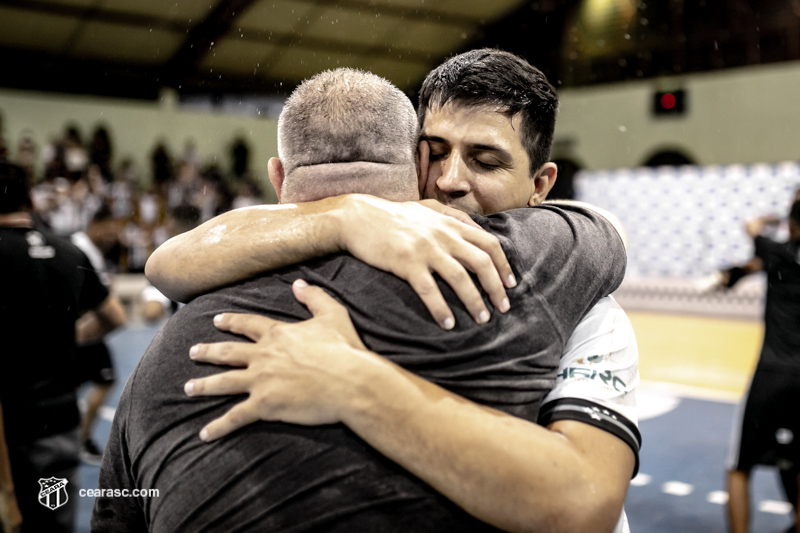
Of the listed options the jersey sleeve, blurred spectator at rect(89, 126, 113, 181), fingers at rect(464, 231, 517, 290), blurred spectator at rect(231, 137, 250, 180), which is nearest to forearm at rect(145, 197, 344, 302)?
Result: fingers at rect(464, 231, 517, 290)

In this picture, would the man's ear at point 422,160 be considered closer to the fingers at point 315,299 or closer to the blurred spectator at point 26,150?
the fingers at point 315,299

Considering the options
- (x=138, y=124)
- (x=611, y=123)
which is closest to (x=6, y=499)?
(x=138, y=124)

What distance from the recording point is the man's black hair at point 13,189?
2762mm

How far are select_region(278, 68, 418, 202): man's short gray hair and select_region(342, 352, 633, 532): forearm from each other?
0.36 meters

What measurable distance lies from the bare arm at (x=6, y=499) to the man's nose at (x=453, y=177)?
203 cm

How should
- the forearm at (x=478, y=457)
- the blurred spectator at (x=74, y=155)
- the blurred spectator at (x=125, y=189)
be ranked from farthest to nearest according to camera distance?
the blurred spectator at (x=125, y=189)
the blurred spectator at (x=74, y=155)
the forearm at (x=478, y=457)

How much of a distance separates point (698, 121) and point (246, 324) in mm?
13021

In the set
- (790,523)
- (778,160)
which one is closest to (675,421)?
(790,523)

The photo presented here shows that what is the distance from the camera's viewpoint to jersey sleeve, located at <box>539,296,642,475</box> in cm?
106

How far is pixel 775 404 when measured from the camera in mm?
3498

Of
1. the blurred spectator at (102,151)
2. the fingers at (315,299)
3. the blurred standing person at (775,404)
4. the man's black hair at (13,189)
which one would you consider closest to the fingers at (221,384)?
the fingers at (315,299)

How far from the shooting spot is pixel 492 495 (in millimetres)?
915

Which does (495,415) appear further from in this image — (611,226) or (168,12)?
(168,12)
